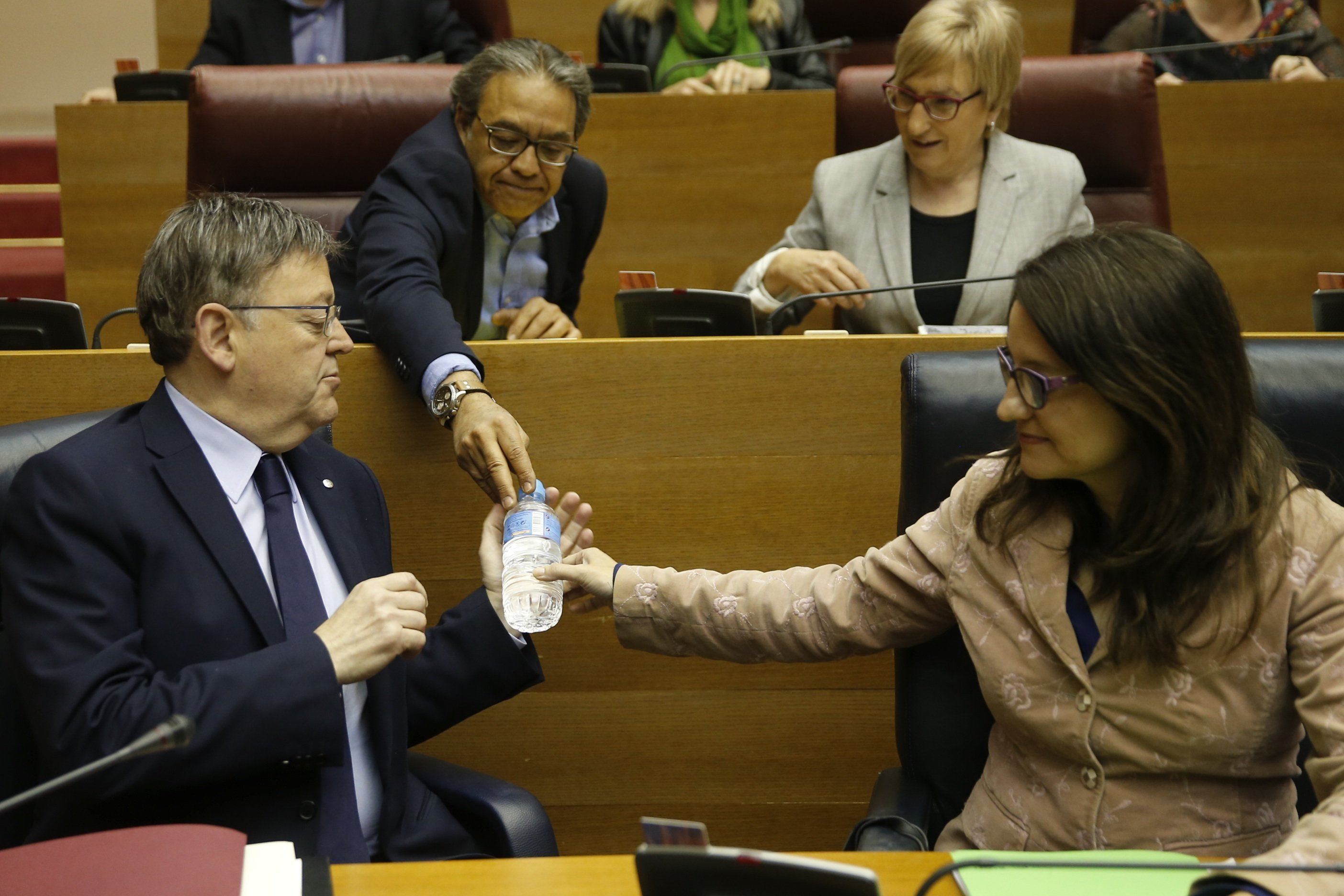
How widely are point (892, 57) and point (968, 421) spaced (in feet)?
9.07

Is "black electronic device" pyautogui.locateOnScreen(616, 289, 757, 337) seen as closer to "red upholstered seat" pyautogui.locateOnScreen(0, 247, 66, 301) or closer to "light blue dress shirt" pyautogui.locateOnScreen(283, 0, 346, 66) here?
"light blue dress shirt" pyautogui.locateOnScreen(283, 0, 346, 66)

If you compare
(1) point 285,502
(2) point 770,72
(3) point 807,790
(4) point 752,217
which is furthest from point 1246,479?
(2) point 770,72

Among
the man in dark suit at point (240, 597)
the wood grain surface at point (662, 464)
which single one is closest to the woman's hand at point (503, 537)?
the man in dark suit at point (240, 597)

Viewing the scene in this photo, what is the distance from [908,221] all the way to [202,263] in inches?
50.7

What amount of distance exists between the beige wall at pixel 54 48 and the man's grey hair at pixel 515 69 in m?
3.64

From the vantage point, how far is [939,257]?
2.23 m

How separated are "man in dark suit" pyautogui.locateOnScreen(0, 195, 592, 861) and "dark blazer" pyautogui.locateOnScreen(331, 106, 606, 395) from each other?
7.3 inches

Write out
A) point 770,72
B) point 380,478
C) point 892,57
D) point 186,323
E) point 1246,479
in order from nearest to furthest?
point 1246,479 < point 186,323 < point 380,478 < point 770,72 < point 892,57

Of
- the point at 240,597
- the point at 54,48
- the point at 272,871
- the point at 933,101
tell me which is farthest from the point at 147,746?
the point at 54,48

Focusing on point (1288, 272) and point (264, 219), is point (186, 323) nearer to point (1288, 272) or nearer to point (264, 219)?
point (264, 219)

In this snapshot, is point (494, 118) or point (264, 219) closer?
point (264, 219)

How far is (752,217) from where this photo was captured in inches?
116

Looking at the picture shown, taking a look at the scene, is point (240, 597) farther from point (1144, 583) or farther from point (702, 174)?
point (702, 174)

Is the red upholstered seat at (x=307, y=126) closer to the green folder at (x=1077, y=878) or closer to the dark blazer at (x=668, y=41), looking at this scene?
the dark blazer at (x=668, y=41)
